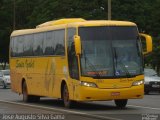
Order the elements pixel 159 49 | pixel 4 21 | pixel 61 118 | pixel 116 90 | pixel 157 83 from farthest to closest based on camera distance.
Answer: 1. pixel 4 21
2. pixel 159 49
3. pixel 157 83
4. pixel 116 90
5. pixel 61 118

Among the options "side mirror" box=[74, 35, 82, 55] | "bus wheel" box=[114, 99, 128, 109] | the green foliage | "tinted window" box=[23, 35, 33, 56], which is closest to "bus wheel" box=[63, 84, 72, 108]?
"bus wheel" box=[114, 99, 128, 109]

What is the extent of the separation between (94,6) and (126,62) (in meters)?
34.5

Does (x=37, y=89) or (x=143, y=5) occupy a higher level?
(x=143, y=5)

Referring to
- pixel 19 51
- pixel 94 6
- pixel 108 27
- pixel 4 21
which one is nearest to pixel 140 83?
pixel 108 27

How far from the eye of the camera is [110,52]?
71.5 feet

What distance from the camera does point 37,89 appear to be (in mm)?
26812

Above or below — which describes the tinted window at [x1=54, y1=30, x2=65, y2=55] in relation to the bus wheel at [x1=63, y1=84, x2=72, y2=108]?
above

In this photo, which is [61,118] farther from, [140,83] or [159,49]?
[159,49]

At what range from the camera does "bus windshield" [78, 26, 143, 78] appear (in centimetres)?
2155

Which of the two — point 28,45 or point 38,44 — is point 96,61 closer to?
point 38,44

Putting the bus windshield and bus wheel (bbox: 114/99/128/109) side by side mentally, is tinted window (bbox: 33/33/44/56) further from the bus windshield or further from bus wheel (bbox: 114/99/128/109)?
bus wheel (bbox: 114/99/128/109)

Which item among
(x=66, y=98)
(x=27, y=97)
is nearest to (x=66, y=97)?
(x=66, y=98)

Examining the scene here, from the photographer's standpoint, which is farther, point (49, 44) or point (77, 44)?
point (49, 44)

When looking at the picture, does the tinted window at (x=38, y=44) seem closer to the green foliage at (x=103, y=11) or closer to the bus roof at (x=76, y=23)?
the bus roof at (x=76, y=23)
